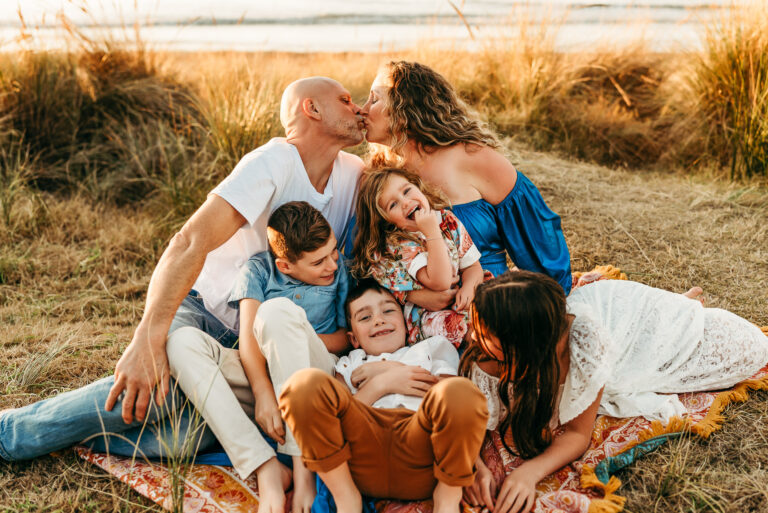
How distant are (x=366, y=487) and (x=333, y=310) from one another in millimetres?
900

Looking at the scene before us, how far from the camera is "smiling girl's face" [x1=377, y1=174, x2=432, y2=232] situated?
283cm

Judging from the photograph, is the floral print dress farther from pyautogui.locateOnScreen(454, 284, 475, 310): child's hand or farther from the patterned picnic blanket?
the patterned picnic blanket

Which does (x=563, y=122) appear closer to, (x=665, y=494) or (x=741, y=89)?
(x=741, y=89)

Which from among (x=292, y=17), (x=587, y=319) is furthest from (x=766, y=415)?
(x=292, y=17)

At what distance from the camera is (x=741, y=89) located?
209 inches

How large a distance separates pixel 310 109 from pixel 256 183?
530mm

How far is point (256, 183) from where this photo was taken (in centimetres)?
287

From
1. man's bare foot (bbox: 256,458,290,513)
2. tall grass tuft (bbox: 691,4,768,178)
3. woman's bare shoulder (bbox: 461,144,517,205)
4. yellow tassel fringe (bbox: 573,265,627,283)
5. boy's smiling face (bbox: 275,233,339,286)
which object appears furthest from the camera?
tall grass tuft (bbox: 691,4,768,178)

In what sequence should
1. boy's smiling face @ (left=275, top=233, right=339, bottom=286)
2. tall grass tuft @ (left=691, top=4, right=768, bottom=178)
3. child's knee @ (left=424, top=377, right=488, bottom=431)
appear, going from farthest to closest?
1. tall grass tuft @ (left=691, top=4, right=768, bottom=178)
2. boy's smiling face @ (left=275, top=233, right=339, bottom=286)
3. child's knee @ (left=424, top=377, right=488, bottom=431)

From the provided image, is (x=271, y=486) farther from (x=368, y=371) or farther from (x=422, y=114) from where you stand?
(x=422, y=114)

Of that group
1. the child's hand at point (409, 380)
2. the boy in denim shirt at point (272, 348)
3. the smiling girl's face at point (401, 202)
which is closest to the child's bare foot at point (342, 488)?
the boy in denim shirt at point (272, 348)

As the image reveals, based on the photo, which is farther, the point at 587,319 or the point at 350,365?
the point at 350,365

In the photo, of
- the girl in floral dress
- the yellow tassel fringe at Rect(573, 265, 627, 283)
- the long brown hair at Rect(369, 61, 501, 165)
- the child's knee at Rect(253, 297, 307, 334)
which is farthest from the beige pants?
the yellow tassel fringe at Rect(573, 265, 627, 283)

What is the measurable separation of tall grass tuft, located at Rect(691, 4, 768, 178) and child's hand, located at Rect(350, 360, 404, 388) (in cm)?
419
